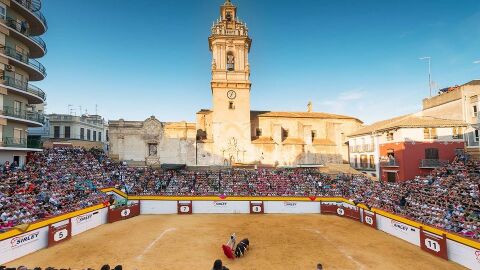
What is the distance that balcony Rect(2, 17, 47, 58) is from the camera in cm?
2965

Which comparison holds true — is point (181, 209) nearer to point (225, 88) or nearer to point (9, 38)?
point (225, 88)

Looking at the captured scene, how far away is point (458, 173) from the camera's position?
96.7 ft

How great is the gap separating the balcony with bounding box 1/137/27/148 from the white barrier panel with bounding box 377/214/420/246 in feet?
124

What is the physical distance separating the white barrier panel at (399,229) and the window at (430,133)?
15079 mm

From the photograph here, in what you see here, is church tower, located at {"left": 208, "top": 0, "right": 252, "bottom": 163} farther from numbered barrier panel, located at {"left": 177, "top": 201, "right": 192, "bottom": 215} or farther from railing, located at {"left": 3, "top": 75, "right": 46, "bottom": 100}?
railing, located at {"left": 3, "top": 75, "right": 46, "bottom": 100}

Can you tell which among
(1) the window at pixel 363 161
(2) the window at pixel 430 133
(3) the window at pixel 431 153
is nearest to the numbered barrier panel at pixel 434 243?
(3) the window at pixel 431 153

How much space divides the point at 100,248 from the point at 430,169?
120ft

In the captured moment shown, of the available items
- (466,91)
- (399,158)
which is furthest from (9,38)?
(466,91)

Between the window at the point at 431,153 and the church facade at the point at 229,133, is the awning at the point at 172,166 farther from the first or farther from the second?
the window at the point at 431,153

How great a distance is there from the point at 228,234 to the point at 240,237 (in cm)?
152

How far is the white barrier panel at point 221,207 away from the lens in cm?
3478

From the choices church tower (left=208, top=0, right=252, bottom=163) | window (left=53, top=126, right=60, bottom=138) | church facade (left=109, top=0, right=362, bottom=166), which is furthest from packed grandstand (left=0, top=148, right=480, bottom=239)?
window (left=53, top=126, right=60, bottom=138)

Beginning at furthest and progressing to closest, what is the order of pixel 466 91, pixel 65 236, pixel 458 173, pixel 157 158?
pixel 157 158, pixel 466 91, pixel 458 173, pixel 65 236

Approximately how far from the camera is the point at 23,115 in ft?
103
